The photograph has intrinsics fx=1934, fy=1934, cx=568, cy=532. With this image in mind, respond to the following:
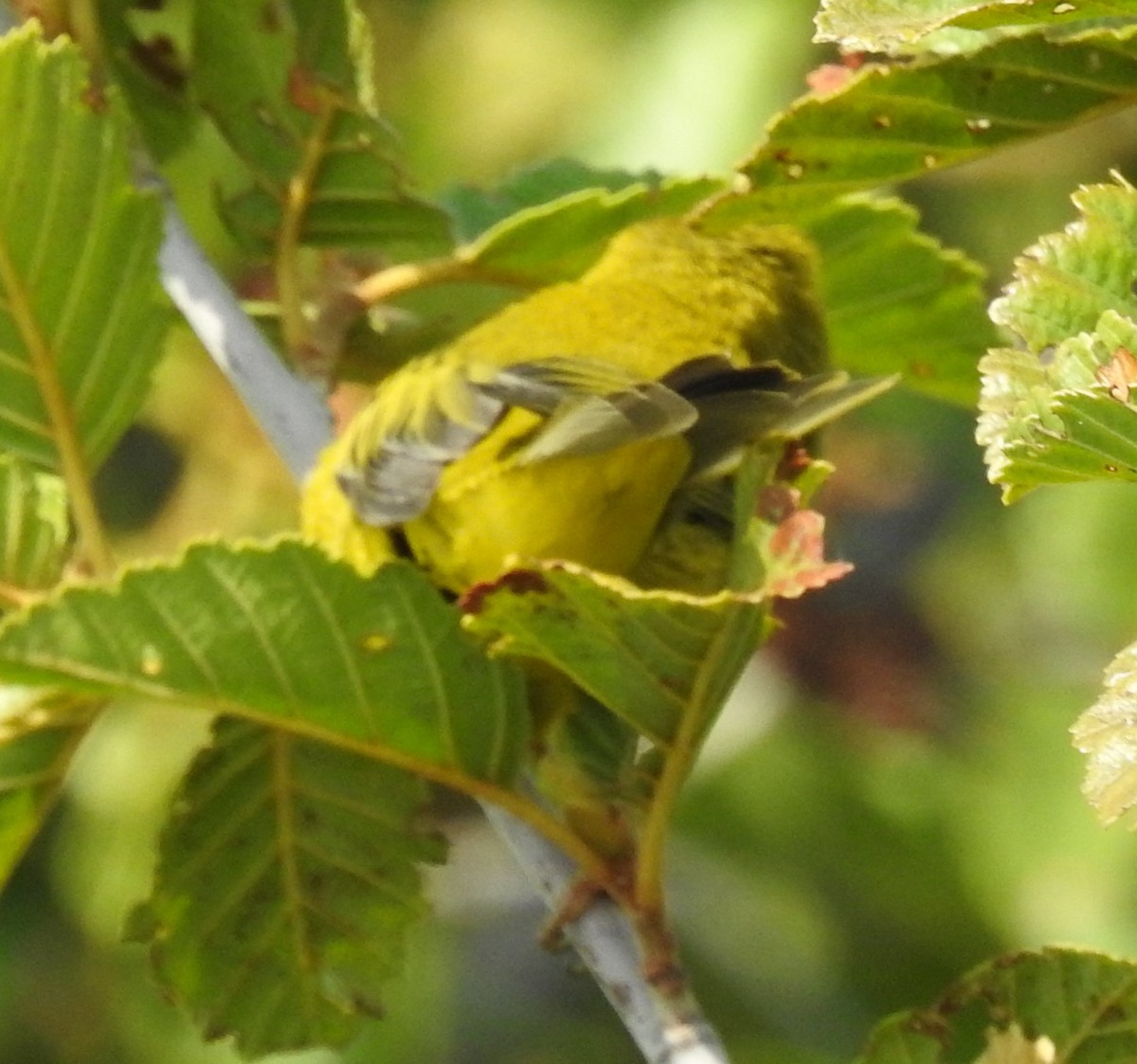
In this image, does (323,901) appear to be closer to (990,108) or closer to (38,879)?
(990,108)

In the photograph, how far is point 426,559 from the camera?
5.01ft

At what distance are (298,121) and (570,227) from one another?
270mm

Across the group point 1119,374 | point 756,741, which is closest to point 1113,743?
point 1119,374

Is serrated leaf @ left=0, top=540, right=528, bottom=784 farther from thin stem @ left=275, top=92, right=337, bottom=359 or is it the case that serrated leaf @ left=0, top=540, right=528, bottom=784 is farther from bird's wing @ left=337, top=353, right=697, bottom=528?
thin stem @ left=275, top=92, right=337, bottom=359

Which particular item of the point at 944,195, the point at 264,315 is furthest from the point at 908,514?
the point at 264,315

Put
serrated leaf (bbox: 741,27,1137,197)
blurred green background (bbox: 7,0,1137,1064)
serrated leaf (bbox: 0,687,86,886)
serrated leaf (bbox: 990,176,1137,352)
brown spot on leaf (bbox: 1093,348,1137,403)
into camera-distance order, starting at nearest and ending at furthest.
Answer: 1. brown spot on leaf (bbox: 1093,348,1137,403)
2. serrated leaf (bbox: 990,176,1137,352)
3. serrated leaf (bbox: 741,27,1137,197)
4. serrated leaf (bbox: 0,687,86,886)
5. blurred green background (bbox: 7,0,1137,1064)

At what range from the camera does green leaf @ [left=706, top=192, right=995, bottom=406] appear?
181 centimetres

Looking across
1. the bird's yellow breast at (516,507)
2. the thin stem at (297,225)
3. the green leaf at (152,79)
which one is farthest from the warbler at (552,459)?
the green leaf at (152,79)

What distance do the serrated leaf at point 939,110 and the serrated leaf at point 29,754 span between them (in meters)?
0.61

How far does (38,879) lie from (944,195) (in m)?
2.32

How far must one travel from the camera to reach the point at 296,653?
48.3 inches

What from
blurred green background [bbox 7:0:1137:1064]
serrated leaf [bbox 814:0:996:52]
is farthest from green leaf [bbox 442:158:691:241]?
blurred green background [bbox 7:0:1137:1064]

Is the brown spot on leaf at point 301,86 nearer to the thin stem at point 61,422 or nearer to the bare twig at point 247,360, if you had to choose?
the bare twig at point 247,360

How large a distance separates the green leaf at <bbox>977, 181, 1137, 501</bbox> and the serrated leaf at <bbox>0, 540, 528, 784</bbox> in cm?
41
